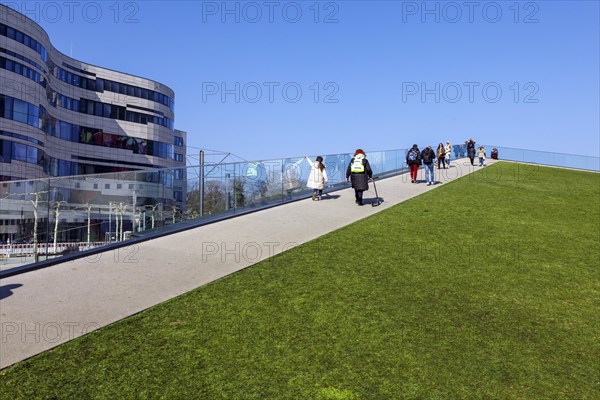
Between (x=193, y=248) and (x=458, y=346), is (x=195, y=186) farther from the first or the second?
(x=458, y=346)

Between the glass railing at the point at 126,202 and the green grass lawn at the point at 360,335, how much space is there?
11.8 ft

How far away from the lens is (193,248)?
10.1 metres

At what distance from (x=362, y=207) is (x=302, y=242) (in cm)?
553

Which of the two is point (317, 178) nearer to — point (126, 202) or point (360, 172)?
point (360, 172)

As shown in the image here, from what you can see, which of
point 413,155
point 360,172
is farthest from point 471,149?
point 360,172

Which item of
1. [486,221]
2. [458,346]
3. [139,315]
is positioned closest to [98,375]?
[139,315]

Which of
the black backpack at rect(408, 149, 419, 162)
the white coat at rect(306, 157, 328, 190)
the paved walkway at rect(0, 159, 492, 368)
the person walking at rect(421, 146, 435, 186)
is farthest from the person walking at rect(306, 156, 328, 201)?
the person walking at rect(421, 146, 435, 186)

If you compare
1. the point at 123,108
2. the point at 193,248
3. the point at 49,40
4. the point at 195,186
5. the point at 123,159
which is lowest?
the point at 193,248

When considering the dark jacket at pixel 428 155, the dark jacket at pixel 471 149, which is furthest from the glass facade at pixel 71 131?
the dark jacket at pixel 471 149

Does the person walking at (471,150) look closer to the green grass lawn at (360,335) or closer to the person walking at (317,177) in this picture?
the person walking at (317,177)

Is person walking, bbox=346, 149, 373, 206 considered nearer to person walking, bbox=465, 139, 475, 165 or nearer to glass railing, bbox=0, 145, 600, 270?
glass railing, bbox=0, 145, 600, 270

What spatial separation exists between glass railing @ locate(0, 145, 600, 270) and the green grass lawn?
3599mm

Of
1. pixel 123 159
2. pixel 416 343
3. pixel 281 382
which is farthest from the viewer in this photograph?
pixel 123 159

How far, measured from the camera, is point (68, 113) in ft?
176
